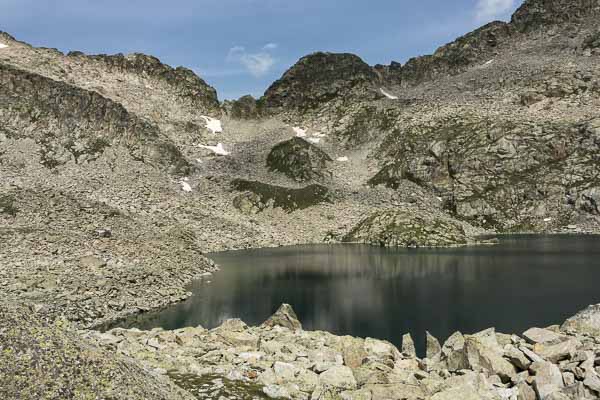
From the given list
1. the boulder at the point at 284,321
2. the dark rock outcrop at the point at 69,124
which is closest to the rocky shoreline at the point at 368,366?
the boulder at the point at 284,321

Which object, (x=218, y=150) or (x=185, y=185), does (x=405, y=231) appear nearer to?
(x=185, y=185)

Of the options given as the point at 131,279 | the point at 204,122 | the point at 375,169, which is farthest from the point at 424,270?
the point at 204,122

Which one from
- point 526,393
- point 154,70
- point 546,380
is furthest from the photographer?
point 154,70

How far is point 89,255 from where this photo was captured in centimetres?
5353

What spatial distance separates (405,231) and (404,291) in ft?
185

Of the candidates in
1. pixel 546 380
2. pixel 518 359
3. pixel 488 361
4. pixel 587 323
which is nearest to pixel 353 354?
pixel 488 361

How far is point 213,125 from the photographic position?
18925 cm

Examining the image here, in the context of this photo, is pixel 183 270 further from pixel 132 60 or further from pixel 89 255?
pixel 132 60

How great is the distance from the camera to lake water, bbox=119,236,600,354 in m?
38.6

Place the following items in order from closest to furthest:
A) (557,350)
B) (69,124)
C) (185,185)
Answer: (557,350) → (69,124) → (185,185)

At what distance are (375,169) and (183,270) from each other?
106m

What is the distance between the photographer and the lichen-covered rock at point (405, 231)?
340 ft

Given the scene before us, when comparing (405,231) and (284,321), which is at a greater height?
(405,231)

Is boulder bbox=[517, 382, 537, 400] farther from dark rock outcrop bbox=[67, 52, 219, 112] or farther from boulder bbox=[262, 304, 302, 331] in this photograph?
dark rock outcrop bbox=[67, 52, 219, 112]
